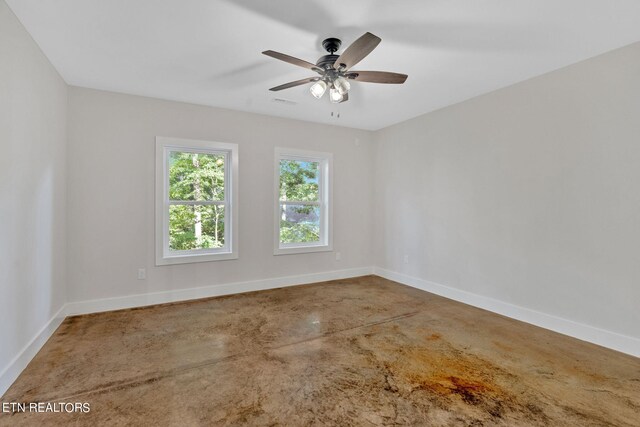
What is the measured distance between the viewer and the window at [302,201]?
188 inches

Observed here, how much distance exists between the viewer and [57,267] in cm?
314

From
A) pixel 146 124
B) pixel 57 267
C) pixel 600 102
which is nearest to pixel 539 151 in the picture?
pixel 600 102

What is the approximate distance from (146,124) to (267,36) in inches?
87.9

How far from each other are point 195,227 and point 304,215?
5.63 feet

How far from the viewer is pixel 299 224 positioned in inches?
197

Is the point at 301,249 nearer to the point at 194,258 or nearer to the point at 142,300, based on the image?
the point at 194,258

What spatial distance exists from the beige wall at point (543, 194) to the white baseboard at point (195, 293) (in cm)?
159

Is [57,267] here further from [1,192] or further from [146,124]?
[146,124]

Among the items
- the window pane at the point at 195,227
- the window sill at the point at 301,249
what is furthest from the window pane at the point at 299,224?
the window pane at the point at 195,227

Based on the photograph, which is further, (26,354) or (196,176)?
(196,176)

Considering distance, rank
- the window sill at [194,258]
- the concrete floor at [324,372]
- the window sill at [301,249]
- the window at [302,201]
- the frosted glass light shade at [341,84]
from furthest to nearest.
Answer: the window at [302,201] → the window sill at [301,249] → the window sill at [194,258] → the frosted glass light shade at [341,84] → the concrete floor at [324,372]

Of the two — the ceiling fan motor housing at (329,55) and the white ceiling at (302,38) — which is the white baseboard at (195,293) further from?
the ceiling fan motor housing at (329,55)

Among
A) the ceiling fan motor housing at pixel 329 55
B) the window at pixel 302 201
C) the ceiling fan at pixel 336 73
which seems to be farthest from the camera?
the window at pixel 302 201

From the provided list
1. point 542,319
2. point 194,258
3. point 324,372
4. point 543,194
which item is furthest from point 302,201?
point 542,319
